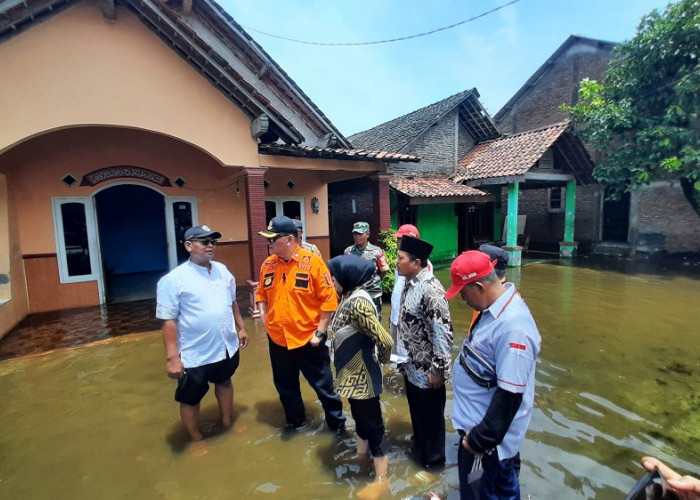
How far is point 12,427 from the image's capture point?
3.53 meters

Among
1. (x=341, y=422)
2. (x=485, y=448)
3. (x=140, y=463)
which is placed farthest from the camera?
(x=341, y=422)

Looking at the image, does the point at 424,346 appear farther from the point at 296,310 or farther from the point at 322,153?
the point at 322,153

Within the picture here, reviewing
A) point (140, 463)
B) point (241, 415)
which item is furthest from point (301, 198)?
point (140, 463)

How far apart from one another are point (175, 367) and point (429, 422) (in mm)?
2018

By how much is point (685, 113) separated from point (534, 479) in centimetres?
1229

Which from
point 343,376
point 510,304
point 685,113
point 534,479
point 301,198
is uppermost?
point 685,113

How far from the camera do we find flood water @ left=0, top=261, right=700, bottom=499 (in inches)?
107

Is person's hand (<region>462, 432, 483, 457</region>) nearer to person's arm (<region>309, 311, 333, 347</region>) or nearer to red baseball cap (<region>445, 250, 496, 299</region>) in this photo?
red baseball cap (<region>445, 250, 496, 299</region>)

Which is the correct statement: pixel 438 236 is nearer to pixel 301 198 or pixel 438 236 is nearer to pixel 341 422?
pixel 301 198

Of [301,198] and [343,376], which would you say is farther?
[301,198]

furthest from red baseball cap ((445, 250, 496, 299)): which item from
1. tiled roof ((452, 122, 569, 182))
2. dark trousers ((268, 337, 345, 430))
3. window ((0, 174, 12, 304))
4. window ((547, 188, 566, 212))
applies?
window ((547, 188, 566, 212))

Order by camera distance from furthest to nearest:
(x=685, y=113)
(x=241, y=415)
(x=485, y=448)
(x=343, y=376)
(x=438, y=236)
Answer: (x=438, y=236) < (x=685, y=113) < (x=241, y=415) < (x=343, y=376) < (x=485, y=448)

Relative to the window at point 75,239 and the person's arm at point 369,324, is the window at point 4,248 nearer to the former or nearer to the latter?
the window at point 75,239

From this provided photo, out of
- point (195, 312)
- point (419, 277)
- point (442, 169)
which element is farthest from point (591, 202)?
point (195, 312)
